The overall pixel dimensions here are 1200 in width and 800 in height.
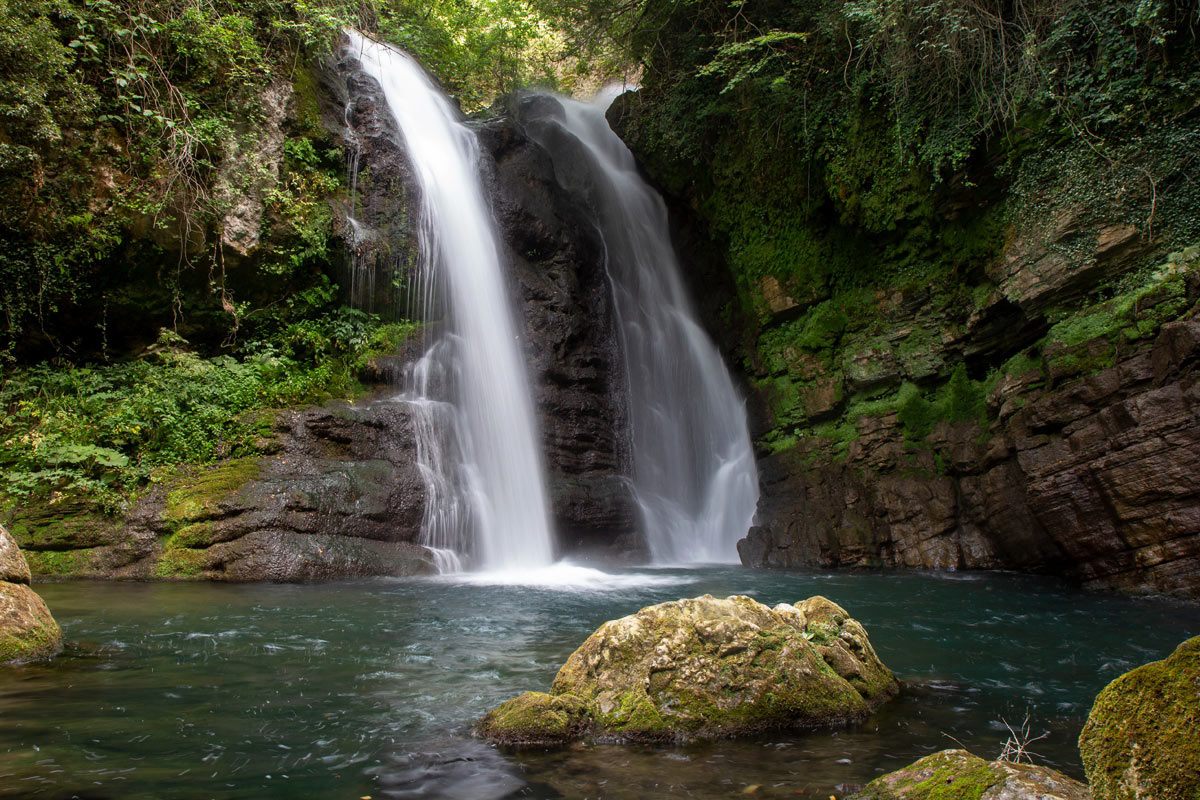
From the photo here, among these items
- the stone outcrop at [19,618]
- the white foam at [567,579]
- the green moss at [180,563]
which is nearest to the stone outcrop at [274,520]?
the green moss at [180,563]

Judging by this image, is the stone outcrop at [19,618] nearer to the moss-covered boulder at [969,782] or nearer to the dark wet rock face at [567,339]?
the moss-covered boulder at [969,782]

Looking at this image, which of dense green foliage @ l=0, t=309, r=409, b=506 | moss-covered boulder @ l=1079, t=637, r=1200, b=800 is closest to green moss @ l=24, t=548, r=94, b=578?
dense green foliage @ l=0, t=309, r=409, b=506

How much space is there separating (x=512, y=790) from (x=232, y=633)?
415 cm

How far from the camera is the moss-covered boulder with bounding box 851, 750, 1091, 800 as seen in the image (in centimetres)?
226

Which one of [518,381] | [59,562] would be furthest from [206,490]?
[518,381]

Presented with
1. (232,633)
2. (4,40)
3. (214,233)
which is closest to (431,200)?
(214,233)

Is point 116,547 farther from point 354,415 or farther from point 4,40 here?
point 4,40

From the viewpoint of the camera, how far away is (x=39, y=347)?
11781 mm

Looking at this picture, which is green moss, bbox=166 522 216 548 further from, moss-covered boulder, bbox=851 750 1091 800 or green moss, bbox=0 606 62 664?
moss-covered boulder, bbox=851 750 1091 800

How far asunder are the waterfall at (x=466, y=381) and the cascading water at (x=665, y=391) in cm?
265

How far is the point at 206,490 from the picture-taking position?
32.8 feet

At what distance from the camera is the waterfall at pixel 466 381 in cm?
1175

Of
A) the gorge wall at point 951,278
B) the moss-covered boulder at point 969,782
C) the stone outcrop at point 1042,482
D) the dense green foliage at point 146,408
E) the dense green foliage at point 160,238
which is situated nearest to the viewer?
the moss-covered boulder at point 969,782

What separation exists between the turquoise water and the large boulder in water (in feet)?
0.46
